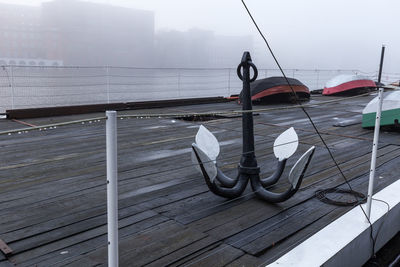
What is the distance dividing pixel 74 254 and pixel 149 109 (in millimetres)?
7911

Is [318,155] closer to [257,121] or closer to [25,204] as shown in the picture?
[257,121]

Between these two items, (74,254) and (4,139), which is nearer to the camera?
(74,254)

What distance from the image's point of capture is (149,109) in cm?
1005

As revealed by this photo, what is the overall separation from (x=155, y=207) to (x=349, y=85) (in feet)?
45.5

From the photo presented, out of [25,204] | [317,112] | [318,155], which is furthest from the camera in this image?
[317,112]

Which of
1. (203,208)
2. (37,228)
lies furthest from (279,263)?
(37,228)

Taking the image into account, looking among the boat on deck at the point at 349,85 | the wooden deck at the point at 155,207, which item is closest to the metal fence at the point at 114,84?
the boat on deck at the point at 349,85

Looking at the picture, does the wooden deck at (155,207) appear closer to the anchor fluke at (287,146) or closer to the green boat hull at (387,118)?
the anchor fluke at (287,146)

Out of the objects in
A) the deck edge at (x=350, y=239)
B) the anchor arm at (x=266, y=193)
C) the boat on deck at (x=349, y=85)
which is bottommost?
the deck edge at (x=350, y=239)

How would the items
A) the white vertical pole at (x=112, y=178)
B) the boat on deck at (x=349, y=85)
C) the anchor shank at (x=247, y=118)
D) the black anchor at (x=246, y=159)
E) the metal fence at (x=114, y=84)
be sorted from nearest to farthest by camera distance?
the white vertical pole at (x=112, y=178), the black anchor at (x=246, y=159), the anchor shank at (x=247, y=118), the metal fence at (x=114, y=84), the boat on deck at (x=349, y=85)

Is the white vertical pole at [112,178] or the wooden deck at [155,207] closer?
the white vertical pole at [112,178]

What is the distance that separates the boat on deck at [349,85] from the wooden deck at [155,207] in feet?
33.5

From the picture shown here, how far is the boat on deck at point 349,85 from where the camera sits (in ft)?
49.8

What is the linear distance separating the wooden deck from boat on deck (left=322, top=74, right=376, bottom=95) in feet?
33.5
